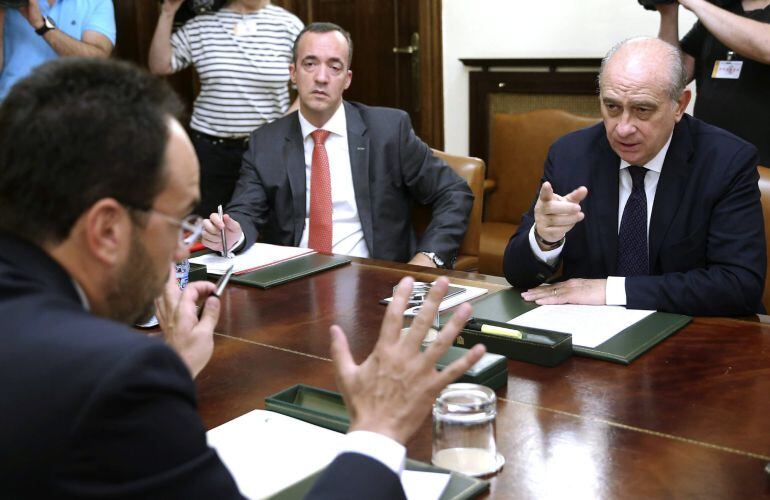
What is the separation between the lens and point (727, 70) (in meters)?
3.51

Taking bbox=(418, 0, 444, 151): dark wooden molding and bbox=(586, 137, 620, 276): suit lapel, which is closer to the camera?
bbox=(586, 137, 620, 276): suit lapel

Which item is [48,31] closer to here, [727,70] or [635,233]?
[635,233]

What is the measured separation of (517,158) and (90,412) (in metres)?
3.92

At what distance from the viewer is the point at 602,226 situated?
2529 millimetres

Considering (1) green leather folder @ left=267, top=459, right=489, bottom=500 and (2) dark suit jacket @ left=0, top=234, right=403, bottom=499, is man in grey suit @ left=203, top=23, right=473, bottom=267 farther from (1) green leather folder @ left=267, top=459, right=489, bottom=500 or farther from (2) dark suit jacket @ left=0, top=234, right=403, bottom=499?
(2) dark suit jacket @ left=0, top=234, right=403, bottom=499

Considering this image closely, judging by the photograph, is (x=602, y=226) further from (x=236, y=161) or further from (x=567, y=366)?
(x=236, y=161)

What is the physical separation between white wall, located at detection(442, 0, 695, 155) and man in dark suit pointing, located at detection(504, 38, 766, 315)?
95.0 inches

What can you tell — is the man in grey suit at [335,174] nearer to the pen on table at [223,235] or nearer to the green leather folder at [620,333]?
the pen on table at [223,235]

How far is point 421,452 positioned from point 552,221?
0.96m

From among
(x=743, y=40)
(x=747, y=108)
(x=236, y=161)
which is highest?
(x=743, y=40)

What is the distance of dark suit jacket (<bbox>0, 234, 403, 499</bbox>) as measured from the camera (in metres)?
0.96

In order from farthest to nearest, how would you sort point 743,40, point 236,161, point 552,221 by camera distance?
1. point 236,161
2. point 743,40
3. point 552,221

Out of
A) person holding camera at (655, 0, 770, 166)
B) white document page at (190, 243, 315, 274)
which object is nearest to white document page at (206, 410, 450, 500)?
white document page at (190, 243, 315, 274)

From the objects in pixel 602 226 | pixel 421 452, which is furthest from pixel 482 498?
pixel 602 226
